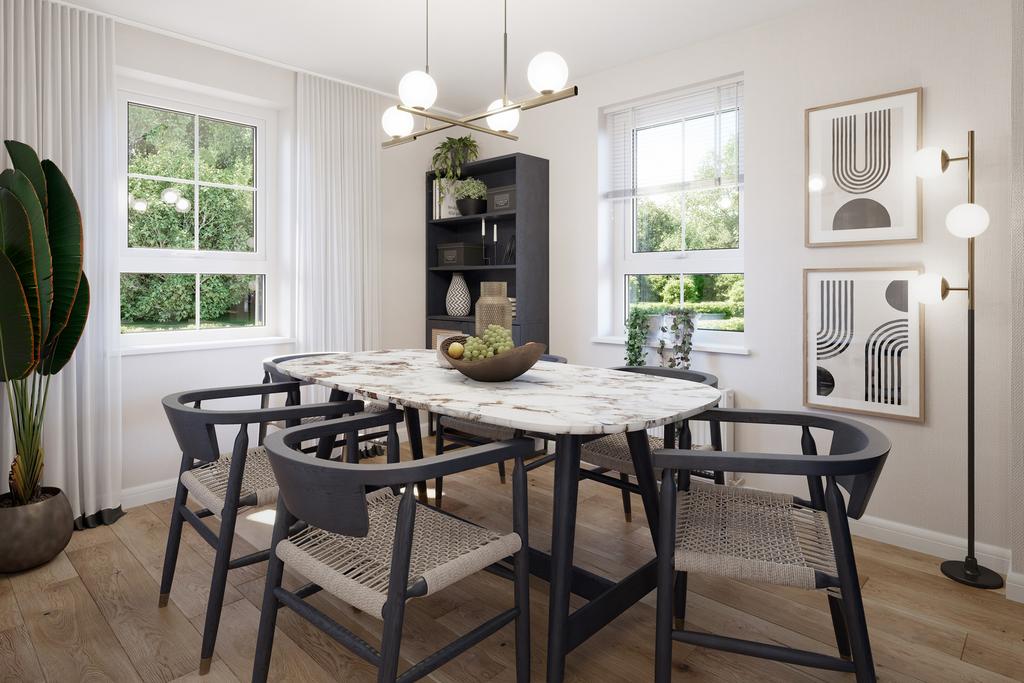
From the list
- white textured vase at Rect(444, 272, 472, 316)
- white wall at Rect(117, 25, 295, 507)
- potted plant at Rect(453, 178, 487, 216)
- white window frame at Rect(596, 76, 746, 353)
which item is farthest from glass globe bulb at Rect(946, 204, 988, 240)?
white wall at Rect(117, 25, 295, 507)

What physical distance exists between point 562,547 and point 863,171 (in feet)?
7.80

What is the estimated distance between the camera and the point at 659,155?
3762 millimetres

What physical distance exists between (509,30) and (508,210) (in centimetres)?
119

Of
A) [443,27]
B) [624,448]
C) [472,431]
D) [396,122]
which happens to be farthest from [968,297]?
[443,27]

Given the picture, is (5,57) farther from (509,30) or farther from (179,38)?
(509,30)

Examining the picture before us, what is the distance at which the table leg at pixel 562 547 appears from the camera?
5.15 feet

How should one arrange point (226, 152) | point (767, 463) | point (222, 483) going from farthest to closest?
point (226, 152)
point (222, 483)
point (767, 463)

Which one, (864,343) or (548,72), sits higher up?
(548,72)

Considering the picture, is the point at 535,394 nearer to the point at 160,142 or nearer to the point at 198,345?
the point at 198,345

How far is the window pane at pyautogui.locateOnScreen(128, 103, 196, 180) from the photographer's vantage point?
11.1 feet

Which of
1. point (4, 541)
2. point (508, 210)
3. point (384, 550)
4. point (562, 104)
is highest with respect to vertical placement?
point (562, 104)

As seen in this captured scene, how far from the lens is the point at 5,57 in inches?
109

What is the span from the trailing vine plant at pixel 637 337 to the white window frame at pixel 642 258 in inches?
9.4

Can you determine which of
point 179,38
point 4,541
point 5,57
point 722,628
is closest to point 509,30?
point 179,38
